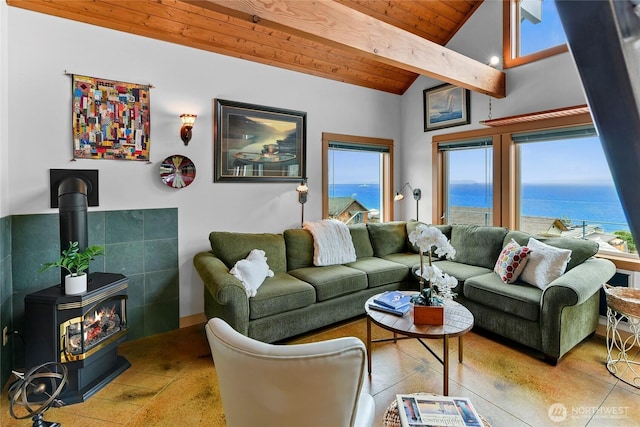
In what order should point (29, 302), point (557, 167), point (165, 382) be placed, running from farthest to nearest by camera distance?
point (557, 167) → point (165, 382) → point (29, 302)

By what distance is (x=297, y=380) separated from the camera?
3.33 ft

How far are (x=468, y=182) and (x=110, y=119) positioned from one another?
4.11 meters

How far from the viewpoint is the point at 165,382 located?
2.36m

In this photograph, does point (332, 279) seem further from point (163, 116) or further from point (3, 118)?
point (3, 118)

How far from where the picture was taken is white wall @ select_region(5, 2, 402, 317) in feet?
8.34

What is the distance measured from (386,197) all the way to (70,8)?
13.4ft

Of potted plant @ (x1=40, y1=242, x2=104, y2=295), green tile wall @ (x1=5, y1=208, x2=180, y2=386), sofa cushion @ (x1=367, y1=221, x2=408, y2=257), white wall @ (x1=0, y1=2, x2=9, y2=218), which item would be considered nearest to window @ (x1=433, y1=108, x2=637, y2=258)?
sofa cushion @ (x1=367, y1=221, x2=408, y2=257)

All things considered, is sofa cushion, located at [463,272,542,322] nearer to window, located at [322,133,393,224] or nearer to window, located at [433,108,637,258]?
window, located at [433,108,637,258]

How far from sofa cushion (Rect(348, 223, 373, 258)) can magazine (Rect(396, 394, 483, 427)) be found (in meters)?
2.52

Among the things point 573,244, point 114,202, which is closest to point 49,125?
point 114,202

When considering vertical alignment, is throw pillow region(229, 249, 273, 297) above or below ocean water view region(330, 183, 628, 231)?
below

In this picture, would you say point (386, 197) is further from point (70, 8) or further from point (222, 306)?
point (70, 8)

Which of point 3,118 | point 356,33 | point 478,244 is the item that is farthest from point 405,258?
point 3,118

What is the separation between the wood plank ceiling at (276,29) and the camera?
2.67m
